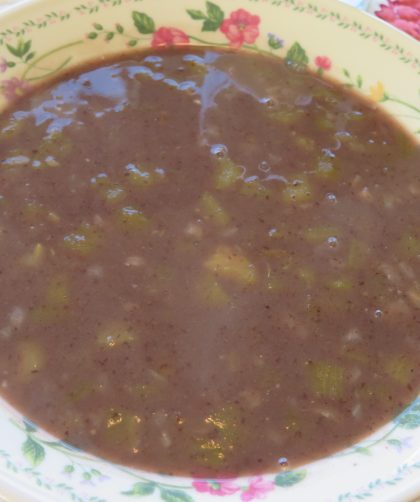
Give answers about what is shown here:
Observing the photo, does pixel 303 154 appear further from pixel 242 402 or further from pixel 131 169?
pixel 242 402

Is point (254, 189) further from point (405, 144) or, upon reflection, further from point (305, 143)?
point (405, 144)

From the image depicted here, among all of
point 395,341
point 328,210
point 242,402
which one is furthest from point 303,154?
point 242,402

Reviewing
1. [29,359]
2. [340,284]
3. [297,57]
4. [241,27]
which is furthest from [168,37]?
[29,359]

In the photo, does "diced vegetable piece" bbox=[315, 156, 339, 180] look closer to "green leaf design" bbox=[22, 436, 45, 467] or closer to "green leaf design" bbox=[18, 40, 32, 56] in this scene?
"green leaf design" bbox=[18, 40, 32, 56]

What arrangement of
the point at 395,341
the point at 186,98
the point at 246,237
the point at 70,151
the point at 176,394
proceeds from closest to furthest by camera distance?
the point at 176,394
the point at 395,341
the point at 246,237
the point at 70,151
the point at 186,98

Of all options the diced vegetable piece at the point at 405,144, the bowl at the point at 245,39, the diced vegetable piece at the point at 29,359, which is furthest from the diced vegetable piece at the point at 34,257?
the diced vegetable piece at the point at 405,144
